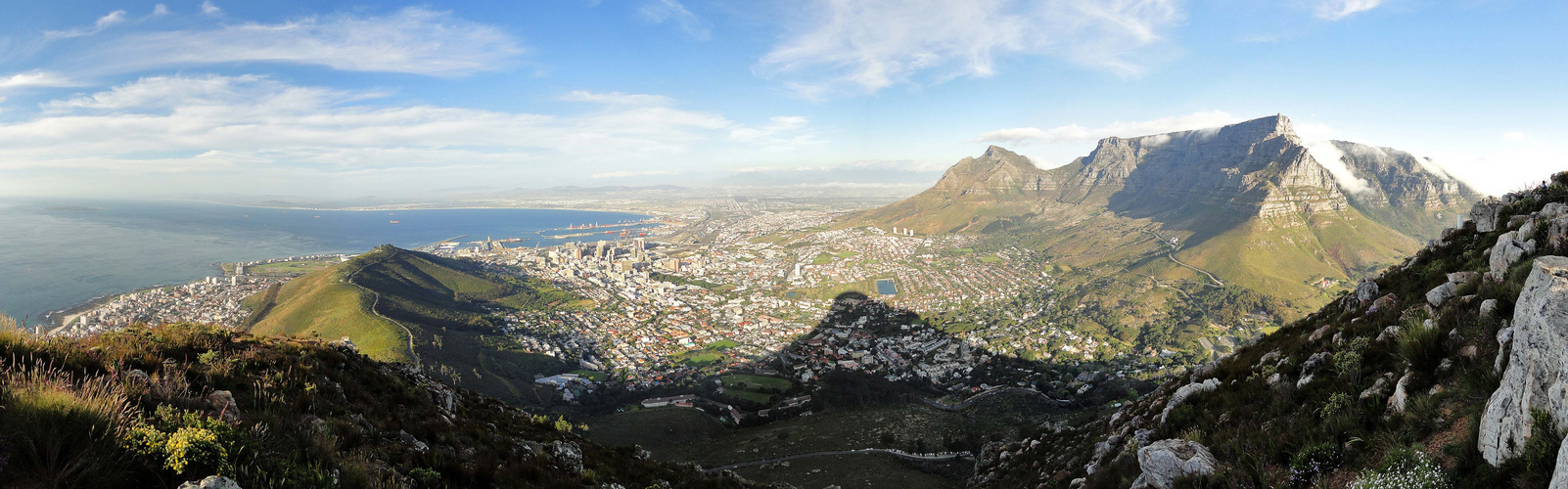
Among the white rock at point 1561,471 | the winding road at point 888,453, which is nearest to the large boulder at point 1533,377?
the white rock at point 1561,471

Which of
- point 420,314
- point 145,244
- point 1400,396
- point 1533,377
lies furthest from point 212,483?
point 145,244

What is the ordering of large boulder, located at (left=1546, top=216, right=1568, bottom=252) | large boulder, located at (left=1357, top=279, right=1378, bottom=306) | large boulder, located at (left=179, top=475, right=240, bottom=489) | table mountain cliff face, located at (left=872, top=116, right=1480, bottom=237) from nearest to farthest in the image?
large boulder, located at (left=179, top=475, right=240, bottom=489)
large boulder, located at (left=1546, top=216, right=1568, bottom=252)
large boulder, located at (left=1357, top=279, right=1378, bottom=306)
table mountain cliff face, located at (left=872, top=116, right=1480, bottom=237)

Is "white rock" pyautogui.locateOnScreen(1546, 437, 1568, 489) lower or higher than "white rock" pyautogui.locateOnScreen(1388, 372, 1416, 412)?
higher

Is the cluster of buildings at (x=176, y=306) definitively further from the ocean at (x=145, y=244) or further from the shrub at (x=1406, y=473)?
the shrub at (x=1406, y=473)

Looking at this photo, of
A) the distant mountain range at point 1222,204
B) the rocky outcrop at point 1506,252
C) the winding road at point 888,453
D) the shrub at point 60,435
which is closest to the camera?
the shrub at point 60,435

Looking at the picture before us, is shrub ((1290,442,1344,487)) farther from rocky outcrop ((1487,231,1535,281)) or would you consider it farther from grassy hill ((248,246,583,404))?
grassy hill ((248,246,583,404))

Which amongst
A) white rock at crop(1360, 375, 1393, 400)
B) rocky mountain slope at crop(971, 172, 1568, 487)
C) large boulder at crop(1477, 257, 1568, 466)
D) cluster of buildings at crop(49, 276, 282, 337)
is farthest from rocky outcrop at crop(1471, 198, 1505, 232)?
cluster of buildings at crop(49, 276, 282, 337)

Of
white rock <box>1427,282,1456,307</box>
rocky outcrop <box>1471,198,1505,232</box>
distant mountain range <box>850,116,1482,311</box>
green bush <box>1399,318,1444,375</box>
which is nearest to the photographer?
green bush <box>1399,318,1444,375</box>

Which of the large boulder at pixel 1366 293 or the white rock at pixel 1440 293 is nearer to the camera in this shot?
the white rock at pixel 1440 293
